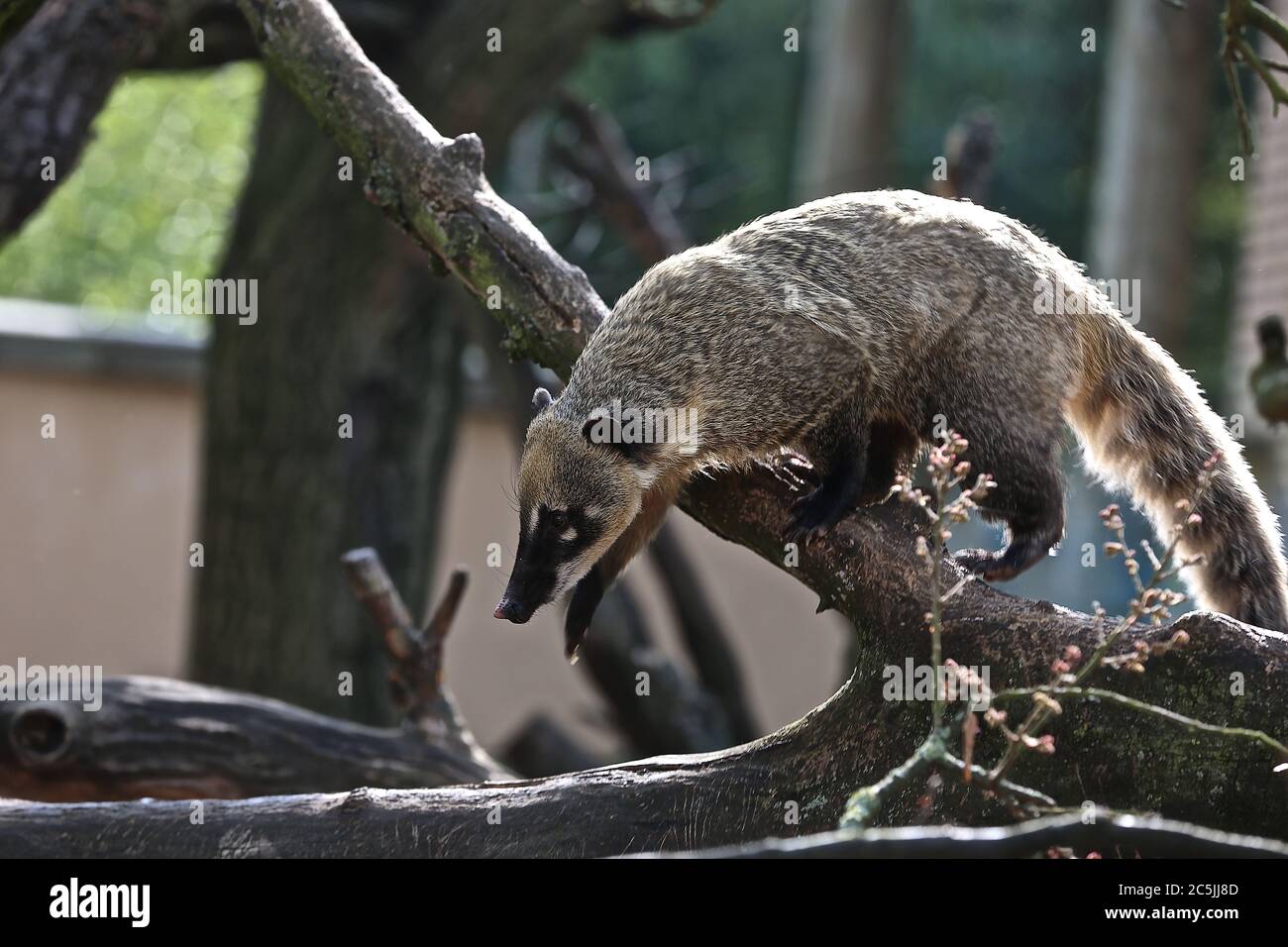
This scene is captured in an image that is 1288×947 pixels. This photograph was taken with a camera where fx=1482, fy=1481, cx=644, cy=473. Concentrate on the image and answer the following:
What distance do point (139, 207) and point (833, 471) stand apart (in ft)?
63.3

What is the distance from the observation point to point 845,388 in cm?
441

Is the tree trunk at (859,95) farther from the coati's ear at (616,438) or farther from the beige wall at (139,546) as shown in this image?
the coati's ear at (616,438)

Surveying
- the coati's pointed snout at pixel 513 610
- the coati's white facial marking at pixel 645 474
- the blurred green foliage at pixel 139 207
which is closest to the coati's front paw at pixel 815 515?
the coati's white facial marking at pixel 645 474

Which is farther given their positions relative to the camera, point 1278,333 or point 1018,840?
point 1278,333

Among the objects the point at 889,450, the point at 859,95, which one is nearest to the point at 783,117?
the point at 859,95

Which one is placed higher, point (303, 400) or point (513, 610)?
point (303, 400)

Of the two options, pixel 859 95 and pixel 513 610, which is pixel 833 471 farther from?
pixel 859 95

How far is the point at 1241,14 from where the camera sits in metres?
4.48

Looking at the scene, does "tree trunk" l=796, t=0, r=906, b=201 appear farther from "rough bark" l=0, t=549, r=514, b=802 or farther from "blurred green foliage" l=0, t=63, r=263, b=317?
"blurred green foliage" l=0, t=63, r=263, b=317

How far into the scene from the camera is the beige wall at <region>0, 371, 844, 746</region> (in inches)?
395
